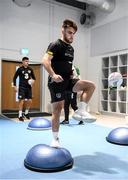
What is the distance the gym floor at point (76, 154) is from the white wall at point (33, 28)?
13.5ft

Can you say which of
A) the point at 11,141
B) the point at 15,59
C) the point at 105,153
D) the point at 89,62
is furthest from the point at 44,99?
the point at 105,153

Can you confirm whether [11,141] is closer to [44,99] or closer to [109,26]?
[44,99]

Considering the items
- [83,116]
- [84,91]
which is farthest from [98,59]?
[83,116]

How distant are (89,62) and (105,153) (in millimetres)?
6587

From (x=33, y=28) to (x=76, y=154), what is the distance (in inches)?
247

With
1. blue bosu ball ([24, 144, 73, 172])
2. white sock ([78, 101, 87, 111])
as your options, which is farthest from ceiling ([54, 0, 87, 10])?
blue bosu ball ([24, 144, 73, 172])

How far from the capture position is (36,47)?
8.41 meters

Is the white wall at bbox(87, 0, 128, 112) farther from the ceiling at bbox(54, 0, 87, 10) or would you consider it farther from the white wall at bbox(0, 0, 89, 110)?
the ceiling at bbox(54, 0, 87, 10)

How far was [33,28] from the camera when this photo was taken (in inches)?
329

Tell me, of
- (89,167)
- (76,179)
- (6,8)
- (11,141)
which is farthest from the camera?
(6,8)

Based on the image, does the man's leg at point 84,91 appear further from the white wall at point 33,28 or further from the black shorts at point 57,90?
the white wall at point 33,28

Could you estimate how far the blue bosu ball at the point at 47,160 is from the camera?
94.0 inches

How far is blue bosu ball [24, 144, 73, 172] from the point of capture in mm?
2389

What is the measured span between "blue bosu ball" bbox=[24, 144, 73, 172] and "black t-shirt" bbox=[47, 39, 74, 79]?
874 mm
